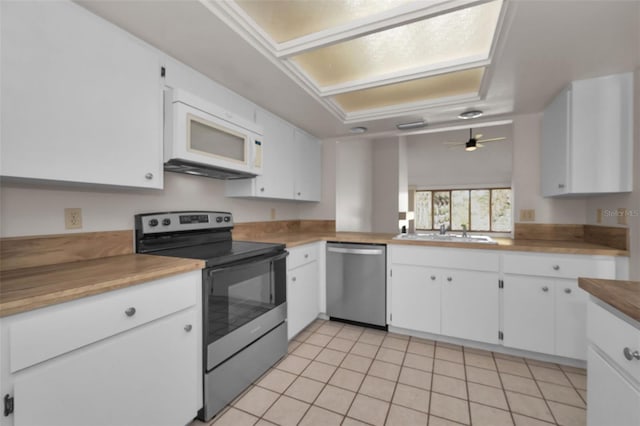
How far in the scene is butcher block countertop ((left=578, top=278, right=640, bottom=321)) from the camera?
814 millimetres

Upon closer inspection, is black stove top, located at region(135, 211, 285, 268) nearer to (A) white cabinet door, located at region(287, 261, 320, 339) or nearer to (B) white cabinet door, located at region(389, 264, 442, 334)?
(A) white cabinet door, located at region(287, 261, 320, 339)

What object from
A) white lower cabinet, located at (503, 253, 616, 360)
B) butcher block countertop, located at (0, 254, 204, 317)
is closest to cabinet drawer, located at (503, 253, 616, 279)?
white lower cabinet, located at (503, 253, 616, 360)

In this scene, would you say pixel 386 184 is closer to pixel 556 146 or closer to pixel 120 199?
pixel 556 146

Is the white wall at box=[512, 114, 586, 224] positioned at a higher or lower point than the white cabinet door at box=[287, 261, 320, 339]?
higher

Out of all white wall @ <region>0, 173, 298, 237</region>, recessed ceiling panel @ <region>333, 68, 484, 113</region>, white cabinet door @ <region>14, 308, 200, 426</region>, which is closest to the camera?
white cabinet door @ <region>14, 308, 200, 426</region>

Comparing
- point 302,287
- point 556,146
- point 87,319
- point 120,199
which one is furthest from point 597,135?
point 120,199

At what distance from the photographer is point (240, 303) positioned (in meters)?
1.75

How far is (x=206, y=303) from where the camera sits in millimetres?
1501

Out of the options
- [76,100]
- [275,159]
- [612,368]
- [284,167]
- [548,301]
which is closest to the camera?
[612,368]

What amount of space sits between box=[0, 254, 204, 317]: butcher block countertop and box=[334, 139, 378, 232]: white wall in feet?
7.70

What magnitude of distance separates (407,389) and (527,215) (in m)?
1.97

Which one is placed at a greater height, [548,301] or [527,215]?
[527,215]

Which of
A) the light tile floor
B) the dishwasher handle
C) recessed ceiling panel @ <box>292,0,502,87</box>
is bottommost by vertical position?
the light tile floor

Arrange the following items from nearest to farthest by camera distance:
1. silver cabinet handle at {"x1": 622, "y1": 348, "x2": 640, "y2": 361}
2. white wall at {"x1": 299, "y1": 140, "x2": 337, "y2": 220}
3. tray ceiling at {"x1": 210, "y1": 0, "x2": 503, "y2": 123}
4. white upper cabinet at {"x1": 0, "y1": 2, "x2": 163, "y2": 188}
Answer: silver cabinet handle at {"x1": 622, "y1": 348, "x2": 640, "y2": 361} < white upper cabinet at {"x1": 0, "y1": 2, "x2": 163, "y2": 188} < tray ceiling at {"x1": 210, "y1": 0, "x2": 503, "y2": 123} < white wall at {"x1": 299, "y1": 140, "x2": 337, "y2": 220}
